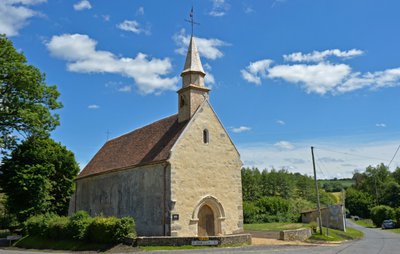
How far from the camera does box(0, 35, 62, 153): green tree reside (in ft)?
104

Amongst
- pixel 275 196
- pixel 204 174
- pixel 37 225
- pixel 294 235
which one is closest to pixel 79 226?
pixel 37 225

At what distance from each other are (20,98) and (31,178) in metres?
7.24

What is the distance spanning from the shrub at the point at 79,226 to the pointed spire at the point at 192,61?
1319 centimetres

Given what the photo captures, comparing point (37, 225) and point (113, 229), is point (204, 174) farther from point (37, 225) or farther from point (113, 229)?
point (37, 225)

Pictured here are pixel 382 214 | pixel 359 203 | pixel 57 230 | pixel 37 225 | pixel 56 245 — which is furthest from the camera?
pixel 359 203

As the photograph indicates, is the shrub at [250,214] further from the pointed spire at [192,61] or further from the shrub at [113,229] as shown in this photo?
the shrub at [113,229]

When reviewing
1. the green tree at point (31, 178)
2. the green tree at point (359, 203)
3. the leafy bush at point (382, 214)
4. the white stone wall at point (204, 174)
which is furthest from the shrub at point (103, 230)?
the green tree at point (359, 203)

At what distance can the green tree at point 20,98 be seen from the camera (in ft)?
104

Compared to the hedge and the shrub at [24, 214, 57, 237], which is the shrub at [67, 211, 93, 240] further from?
the shrub at [24, 214, 57, 237]

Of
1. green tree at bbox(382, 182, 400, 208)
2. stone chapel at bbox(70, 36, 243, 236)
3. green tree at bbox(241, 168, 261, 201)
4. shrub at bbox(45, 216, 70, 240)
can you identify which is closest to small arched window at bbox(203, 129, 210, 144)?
stone chapel at bbox(70, 36, 243, 236)

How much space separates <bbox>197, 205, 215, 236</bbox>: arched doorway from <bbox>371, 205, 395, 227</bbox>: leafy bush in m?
44.0

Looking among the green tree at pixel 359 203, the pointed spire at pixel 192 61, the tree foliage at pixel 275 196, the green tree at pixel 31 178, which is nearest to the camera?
the pointed spire at pixel 192 61

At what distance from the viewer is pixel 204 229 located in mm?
27312

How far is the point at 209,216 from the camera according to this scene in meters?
27.9
